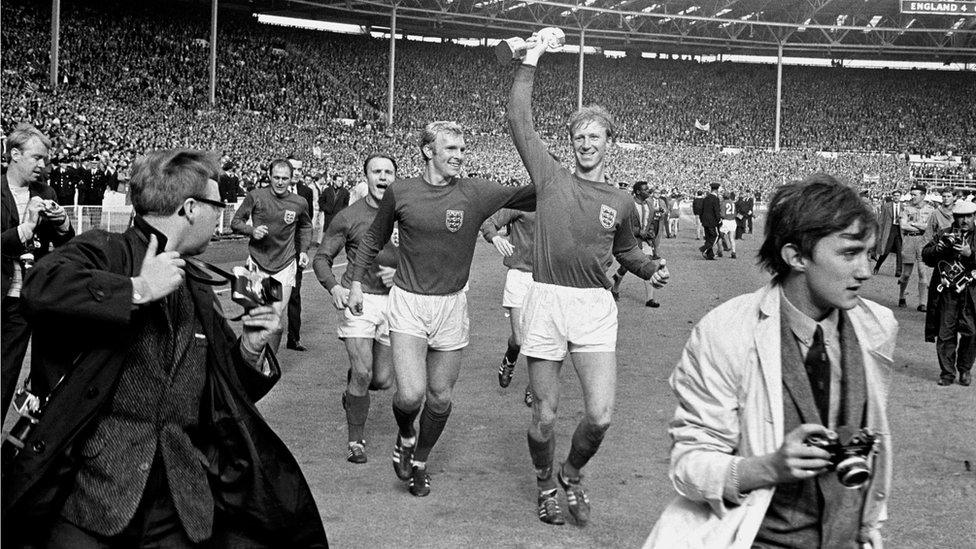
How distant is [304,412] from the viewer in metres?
8.26

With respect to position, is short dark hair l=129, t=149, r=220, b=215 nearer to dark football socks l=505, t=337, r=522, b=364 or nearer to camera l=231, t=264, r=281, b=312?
camera l=231, t=264, r=281, b=312

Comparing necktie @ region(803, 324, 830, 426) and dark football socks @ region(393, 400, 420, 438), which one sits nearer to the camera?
necktie @ region(803, 324, 830, 426)

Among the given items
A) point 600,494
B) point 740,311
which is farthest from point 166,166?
point 600,494

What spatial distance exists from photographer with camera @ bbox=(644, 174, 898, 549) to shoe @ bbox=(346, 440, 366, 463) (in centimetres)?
435

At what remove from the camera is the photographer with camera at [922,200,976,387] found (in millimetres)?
10031

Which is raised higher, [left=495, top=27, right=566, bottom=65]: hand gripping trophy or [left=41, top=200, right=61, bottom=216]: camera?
[left=495, top=27, right=566, bottom=65]: hand gripping trophy

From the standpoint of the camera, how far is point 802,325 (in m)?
2.74

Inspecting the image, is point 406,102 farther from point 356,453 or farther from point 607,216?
point 607,216

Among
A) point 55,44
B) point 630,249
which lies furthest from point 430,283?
point 55,44

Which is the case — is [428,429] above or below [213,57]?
below

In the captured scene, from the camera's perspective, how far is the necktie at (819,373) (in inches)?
107

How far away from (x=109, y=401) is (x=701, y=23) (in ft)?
210

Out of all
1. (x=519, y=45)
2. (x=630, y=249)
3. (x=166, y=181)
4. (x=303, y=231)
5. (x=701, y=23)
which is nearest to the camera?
(x=166, y=181)

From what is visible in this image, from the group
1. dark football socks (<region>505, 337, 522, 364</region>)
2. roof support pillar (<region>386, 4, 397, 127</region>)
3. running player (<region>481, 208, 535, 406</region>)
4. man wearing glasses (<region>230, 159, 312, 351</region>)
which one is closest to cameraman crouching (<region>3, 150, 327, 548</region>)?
running player (<region>481, 208, 535, 406</region>)
